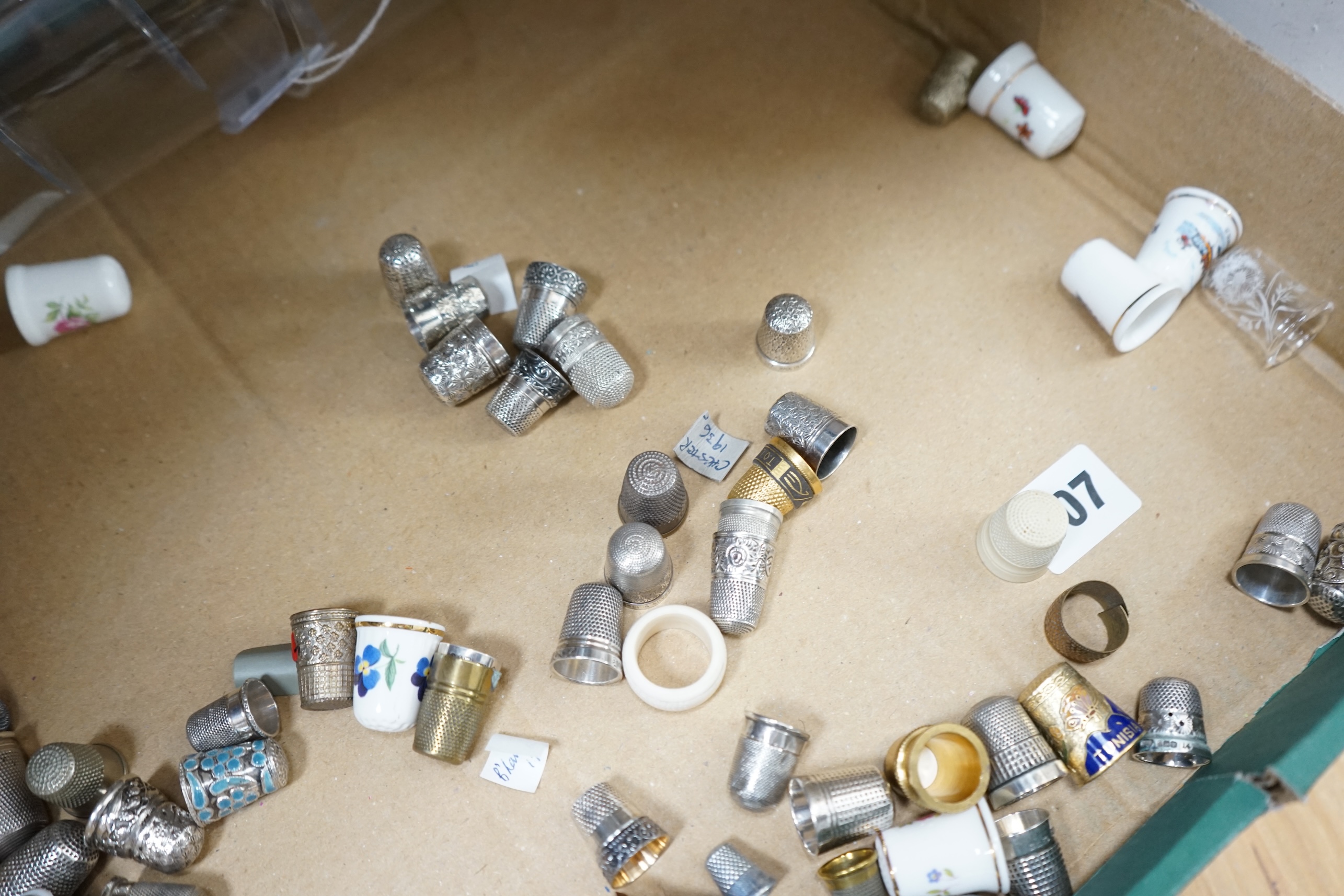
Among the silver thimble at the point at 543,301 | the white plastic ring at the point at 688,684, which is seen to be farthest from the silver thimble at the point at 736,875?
the silver thimble at the point at 543,301

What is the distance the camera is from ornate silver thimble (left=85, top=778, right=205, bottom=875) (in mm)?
1160

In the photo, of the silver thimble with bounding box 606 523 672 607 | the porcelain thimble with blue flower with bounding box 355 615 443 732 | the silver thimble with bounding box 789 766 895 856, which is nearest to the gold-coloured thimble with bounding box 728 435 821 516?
the silver thimble with bounding box 606 523 672 607

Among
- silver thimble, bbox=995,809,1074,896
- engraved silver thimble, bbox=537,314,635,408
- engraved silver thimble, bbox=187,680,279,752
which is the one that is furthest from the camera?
engraved silver thimble, bbox=537,314,635,408

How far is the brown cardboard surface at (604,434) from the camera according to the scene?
1250 millimetres

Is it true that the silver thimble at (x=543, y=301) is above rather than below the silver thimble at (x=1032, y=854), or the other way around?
above

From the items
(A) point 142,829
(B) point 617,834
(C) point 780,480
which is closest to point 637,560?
(C) point 780,480

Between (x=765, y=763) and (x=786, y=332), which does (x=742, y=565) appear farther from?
(x=786, y=332)

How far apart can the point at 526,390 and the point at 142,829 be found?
0.75 m

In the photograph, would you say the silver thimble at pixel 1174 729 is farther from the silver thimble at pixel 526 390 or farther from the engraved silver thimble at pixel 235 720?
the engraved silver thimble at pixel 235 720

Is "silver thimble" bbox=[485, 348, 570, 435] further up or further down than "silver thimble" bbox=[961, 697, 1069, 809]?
further down

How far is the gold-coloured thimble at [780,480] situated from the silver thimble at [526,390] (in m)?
0.32

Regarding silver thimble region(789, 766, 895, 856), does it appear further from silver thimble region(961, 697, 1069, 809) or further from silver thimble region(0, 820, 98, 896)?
silver thimble region(0, 820, 98, 896)

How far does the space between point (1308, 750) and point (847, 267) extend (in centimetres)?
92

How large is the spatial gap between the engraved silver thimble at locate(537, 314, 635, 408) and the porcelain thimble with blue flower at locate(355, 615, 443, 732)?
41 cm
